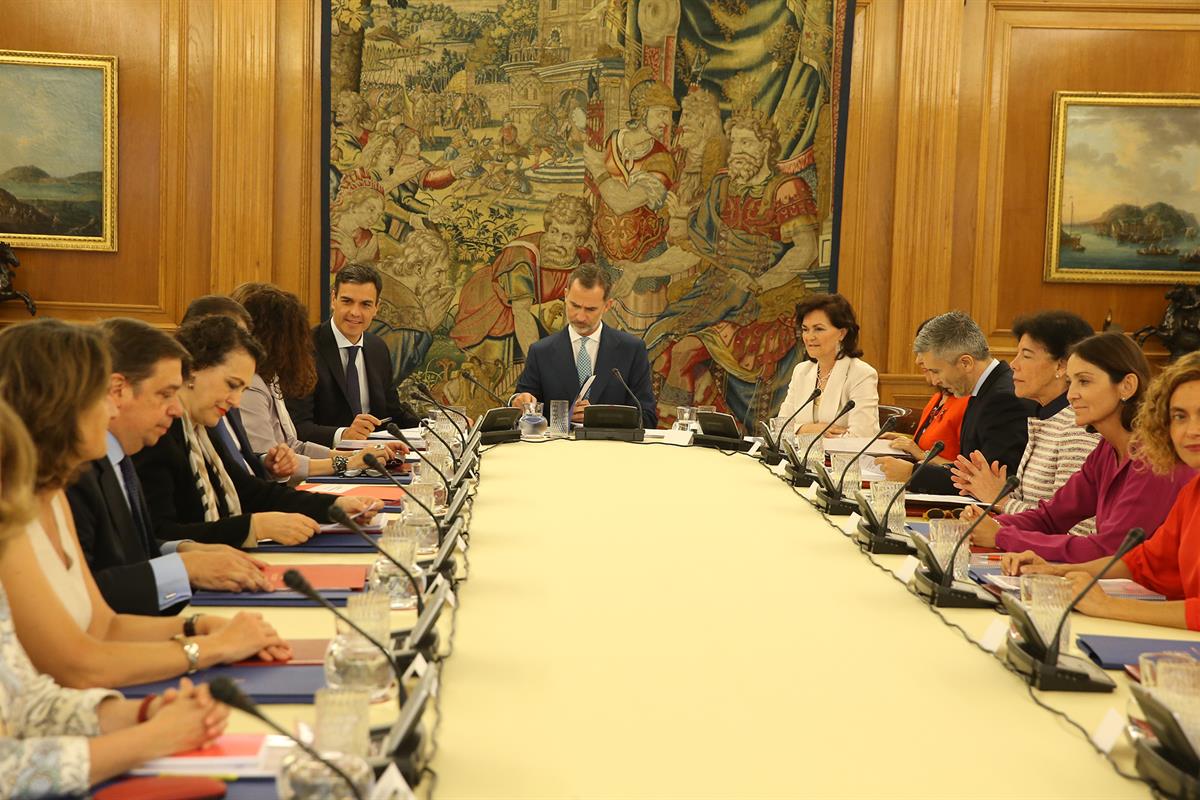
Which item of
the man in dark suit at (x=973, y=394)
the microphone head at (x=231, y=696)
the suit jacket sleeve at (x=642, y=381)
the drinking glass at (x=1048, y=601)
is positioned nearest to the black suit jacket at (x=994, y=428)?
the man in dark suit at (x=973, y=394)

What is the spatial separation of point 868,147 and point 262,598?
5751 mm

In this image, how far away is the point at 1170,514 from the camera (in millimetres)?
2852

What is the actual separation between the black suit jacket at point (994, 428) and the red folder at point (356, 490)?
1920 millimetres

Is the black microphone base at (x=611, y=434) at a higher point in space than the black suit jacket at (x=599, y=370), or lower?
lower

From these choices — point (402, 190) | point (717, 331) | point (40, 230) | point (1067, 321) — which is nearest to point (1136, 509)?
point (1067, 321)

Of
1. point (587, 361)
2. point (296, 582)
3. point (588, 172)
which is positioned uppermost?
point (588, 172)

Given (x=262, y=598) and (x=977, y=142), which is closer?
(x=262, y=598)

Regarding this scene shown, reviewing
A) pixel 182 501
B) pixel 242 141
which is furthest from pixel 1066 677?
pixel 242 141

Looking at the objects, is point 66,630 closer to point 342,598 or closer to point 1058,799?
point 342,598

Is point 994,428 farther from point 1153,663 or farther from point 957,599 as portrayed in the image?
point 1153,663

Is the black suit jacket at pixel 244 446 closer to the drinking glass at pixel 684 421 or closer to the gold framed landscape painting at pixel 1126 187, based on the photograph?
the drinking glass at pixel 684 421

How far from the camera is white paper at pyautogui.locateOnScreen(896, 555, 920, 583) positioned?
2.88 meters

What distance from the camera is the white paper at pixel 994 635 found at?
232cm

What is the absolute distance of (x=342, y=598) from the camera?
2.48 m
